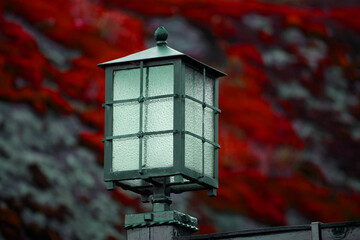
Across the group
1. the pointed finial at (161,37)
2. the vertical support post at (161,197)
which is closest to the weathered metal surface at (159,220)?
the vertical support post at (161,197)

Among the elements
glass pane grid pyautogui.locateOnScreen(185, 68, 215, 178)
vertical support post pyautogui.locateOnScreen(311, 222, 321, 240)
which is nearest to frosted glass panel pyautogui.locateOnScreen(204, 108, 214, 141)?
glass pane grid pyautogui.locateOnScreen(185, 68, 215, 178)

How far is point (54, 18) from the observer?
83.6 feet

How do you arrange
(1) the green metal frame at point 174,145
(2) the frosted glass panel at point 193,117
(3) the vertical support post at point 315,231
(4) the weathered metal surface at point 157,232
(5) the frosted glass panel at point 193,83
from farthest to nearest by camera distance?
(5) the frosted glass panel at point 193,83 < (2) the frosted glass panel at point 193,117 < (1) the green metal frame at point 174,145 < (4) the weathered metal surface at point 157,232 < (3) the vertical support post at point 315,231

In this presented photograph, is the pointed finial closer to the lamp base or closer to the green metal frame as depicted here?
the green metal frame

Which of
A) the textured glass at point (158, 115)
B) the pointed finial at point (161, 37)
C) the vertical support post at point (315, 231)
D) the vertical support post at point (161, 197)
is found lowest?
the vertical support post at point (315, 231)

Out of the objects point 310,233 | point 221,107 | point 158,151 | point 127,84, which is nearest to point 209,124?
point 158,151

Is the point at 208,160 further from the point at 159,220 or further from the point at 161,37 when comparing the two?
the point at 161,37

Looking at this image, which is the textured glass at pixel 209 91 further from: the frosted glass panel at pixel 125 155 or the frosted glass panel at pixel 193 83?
the frosted glass panel at pixel 125 155

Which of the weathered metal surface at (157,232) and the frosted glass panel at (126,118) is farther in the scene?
the frosted glass panel at (126,118)

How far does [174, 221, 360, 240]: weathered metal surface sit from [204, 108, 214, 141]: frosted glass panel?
123cm

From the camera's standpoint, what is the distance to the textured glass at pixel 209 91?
8258 millimetres

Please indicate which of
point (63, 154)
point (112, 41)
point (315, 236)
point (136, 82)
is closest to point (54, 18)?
point (112, 41)

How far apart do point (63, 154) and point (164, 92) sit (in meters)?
12.6

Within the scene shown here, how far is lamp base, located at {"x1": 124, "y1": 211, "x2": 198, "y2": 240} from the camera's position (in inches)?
294
